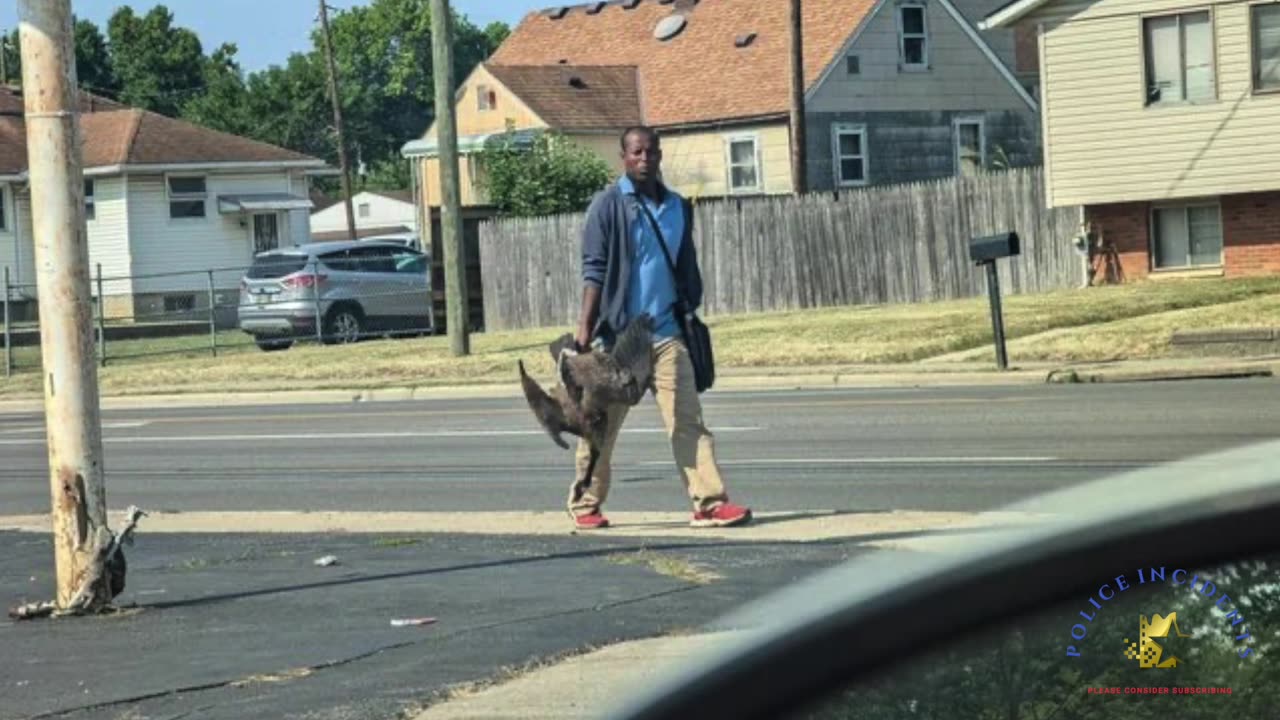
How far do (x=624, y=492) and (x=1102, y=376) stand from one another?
25.5ft

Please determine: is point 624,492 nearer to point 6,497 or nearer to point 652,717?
point 6,497

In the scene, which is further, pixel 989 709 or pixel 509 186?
pixel 509 186

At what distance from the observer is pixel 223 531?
10.6 m

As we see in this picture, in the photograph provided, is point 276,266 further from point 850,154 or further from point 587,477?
point 587,477

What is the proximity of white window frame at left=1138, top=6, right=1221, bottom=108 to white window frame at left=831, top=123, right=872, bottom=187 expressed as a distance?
49.4 feet

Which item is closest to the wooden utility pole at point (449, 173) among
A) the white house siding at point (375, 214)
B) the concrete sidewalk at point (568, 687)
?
the concrete sidewalk at point (568, 687)

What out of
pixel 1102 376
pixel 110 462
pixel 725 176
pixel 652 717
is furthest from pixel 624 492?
pixel 725 176

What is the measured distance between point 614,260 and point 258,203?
43.7 m

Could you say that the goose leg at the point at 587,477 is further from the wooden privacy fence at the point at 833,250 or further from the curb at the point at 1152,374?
the wooden privacy fence at the point at 833,250

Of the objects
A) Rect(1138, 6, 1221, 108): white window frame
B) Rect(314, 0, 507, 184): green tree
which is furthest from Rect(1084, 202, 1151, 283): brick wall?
Rect(314, 0, 507, 184): green tree

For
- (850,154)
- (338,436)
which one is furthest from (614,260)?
(850,154)

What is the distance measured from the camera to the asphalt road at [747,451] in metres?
11.5

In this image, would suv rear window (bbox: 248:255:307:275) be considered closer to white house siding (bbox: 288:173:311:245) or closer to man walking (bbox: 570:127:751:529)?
white house siding (bbox: 288:173:311:245)

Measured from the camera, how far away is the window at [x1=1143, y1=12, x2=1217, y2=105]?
1107 inches
